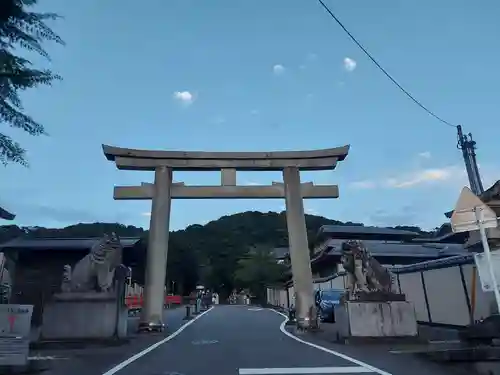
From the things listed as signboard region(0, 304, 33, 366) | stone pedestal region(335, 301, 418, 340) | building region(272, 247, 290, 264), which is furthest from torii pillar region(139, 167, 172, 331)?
building region(272, 247, 290, 264)

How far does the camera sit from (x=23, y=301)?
1870 centimetres

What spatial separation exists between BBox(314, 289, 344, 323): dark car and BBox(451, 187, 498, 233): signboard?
15749mm

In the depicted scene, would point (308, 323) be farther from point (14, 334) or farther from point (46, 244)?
point (46, 244)

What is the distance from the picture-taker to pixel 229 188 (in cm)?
1781

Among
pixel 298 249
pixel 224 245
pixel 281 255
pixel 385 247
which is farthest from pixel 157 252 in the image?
pixel 224 245

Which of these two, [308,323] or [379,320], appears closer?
[379,320]

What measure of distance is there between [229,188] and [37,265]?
9351 mm

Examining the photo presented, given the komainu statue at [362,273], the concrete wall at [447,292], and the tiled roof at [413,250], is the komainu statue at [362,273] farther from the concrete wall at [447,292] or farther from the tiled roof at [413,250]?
the tiled roof at [413,250]

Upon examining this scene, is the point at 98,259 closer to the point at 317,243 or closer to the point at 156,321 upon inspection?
the point at 156,321

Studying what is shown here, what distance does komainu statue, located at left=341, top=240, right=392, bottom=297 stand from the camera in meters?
12.2

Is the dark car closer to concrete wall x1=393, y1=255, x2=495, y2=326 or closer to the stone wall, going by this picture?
concrete wall x1=393, y1=255, x2=495, y2=326

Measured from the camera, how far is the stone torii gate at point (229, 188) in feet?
55.4

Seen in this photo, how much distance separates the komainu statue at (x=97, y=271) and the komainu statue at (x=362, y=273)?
269 inches

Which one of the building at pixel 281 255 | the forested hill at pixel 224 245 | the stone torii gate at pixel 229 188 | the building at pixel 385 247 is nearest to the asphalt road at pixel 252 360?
the stone torii gate at pixel 229 188
